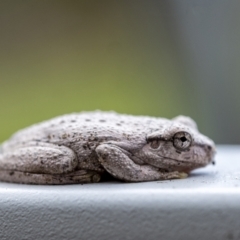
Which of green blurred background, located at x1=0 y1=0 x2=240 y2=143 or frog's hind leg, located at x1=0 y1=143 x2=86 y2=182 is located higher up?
green blurred background, located at x1=0 y1=0 x2=240 y2=143

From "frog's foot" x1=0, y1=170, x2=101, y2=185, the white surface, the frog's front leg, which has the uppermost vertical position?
the frog's front leg

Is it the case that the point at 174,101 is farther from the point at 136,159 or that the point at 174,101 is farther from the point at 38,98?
the point at 136,159

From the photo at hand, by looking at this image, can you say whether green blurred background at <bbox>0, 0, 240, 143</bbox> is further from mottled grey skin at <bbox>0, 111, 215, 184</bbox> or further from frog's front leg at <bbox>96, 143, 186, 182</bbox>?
frog's front leg at <bbox>96, 143, 186, 182</bbox>

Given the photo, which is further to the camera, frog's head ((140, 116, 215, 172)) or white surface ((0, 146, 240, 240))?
frog's head ((140, 116, 215, 172))

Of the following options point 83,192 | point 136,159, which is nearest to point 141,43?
Answer: point 136,159

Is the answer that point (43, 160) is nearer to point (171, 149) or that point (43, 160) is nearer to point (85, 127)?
point (85, 127)

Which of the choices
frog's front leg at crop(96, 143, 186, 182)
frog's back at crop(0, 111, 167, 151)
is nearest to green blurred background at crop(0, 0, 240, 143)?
frog's back at crop(0, 111, 167, 151)

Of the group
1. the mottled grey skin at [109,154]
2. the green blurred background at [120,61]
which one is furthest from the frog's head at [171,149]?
the green blurred background at [120,61]
